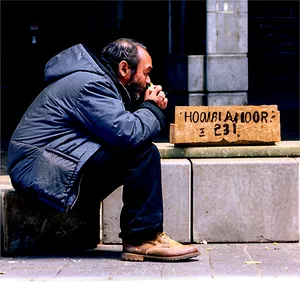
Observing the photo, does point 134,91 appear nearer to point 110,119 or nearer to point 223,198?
point 110,119

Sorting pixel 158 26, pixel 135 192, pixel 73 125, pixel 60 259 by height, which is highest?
pixel 158 26

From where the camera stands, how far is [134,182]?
5215mm

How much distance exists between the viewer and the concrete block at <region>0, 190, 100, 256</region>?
555cm

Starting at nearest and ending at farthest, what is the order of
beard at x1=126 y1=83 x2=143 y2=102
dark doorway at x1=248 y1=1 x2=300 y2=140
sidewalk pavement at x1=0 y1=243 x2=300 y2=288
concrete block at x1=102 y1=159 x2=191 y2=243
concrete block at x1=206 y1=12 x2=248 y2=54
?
1. sidewalk pavement at x1=0 y1=243 x2=300 y2=288
2. beard at x1=126 y1=83 x2=143 y2=102
3. concrete block at x1=102 y1=159 x2=191 y2=243
4. concrete block at x1=206 y1=12 x2=248 y2=54
5. dark doorway at x1=248 y1=1 x2=300 y2=140

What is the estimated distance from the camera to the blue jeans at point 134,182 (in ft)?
17.0

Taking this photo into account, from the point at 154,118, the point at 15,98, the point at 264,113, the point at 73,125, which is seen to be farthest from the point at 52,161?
the point at 15,98

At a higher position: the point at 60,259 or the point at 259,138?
the point at 259,138

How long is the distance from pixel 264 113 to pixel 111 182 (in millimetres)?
1134

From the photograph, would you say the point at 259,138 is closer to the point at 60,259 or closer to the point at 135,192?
the point at 135,192

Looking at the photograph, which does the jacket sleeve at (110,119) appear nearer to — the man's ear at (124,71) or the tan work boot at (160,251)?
the man's ear at (124,71)

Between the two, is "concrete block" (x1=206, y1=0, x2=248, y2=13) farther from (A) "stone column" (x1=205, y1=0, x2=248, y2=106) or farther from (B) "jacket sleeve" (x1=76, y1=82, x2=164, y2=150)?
(B) "jacket sleeve" (x1=76, y1=82, x2=164, y2=150)

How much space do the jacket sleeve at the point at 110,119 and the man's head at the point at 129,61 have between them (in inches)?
7.3

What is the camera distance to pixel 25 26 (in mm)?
20531

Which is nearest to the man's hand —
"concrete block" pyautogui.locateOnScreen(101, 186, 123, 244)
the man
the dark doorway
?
the man
